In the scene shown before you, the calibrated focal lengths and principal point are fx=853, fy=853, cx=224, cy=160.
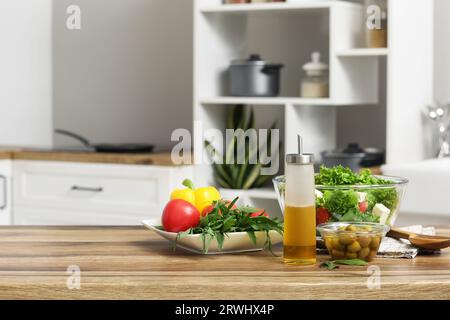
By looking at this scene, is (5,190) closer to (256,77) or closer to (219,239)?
(256,77)

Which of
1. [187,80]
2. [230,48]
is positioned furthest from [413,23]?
[187,80]

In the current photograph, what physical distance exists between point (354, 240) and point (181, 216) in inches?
14.1

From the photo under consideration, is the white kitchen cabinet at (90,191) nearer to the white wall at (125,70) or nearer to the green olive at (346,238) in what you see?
the white wall at (125,70)

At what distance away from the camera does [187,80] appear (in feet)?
13.5

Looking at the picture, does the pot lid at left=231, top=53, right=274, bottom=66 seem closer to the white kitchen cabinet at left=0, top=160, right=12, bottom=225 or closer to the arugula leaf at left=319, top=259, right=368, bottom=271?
the white kitchen cabinet at left=0, top=160, right=12, bottom=225

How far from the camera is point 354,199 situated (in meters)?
1.73

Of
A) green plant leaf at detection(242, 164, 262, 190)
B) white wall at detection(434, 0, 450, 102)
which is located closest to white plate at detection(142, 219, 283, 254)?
green plant leaf at detection(242, 164, 262, 190)

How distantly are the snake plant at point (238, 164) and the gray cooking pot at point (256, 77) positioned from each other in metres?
0.13

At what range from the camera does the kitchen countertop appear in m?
3.53

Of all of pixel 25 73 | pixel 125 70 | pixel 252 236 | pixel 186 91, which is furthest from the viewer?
pixel 25 73

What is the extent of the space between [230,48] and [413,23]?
838mm
